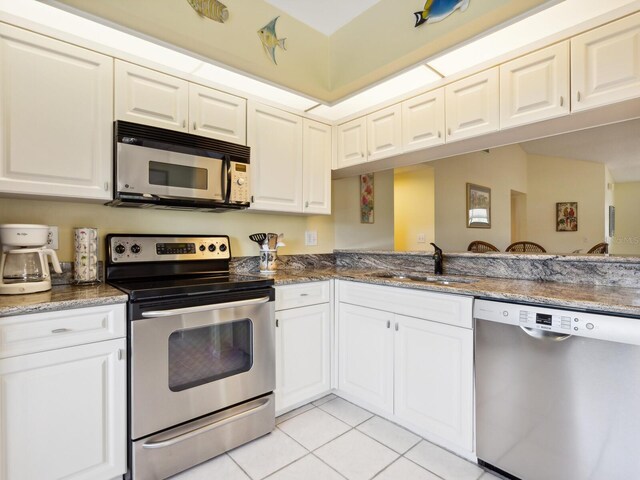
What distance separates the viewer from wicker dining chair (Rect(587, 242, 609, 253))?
1.77 meters

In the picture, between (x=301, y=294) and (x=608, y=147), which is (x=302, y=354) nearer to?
(x=301, y=294)

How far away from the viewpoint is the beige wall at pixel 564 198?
6.03ft

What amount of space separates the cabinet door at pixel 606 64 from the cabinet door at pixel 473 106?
349 millimetres

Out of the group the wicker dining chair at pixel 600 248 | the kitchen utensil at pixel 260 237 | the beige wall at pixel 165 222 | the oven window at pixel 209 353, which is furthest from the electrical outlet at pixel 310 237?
the wicker dining chair at pixel 600 248

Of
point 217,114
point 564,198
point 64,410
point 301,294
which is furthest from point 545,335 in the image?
point 217,114

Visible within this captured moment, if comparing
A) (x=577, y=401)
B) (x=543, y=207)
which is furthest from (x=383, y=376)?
(x=543, y=207)

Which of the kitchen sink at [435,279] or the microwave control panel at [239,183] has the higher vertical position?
the microwave control panel at [239,183]

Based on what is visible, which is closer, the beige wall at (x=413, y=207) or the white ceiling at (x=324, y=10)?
the white ceiling at (x=324, y=10)

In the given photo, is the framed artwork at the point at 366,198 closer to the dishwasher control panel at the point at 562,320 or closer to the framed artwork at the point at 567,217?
the framed artwork at the point at 567,217

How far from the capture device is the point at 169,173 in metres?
1.86

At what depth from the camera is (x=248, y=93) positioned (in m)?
2.22

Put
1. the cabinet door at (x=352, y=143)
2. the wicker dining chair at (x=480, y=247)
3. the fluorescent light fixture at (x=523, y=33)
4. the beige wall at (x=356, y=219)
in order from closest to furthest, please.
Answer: the fluorescent light fixture at (x=523, y=33), the wicker dining chair at (x=480, y=247), the cabinet door at (x=352, y=143), the beige wall at (x=356, y=219)

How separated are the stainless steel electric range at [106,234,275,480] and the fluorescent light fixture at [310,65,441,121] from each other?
56.7 inches

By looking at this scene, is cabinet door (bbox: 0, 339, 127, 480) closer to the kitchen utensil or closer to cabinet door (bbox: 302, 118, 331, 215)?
the kitchen utensil
